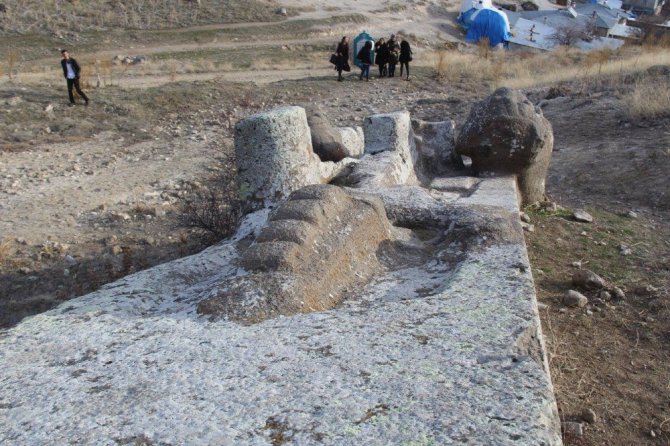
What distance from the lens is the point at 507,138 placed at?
569cm

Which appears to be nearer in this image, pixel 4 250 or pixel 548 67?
pixel 4 250

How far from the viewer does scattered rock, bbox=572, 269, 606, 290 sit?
4.39 m

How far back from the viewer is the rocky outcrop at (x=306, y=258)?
110 inches

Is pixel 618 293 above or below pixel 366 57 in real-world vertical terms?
below

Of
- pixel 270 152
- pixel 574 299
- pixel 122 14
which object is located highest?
pixel 270 152

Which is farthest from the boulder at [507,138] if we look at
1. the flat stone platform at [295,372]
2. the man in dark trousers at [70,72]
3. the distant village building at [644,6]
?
the distant village building at [644,6]

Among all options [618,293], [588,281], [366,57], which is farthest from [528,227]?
[366,57]

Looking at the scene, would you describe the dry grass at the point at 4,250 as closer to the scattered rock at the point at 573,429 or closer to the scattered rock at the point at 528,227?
the scattered rock at the point at 528,227

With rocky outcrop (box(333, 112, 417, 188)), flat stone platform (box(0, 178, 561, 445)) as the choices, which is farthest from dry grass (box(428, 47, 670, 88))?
flat stone platform (box(0, 178, 561, 445))

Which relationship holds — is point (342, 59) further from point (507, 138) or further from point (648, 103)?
point (507, 138)

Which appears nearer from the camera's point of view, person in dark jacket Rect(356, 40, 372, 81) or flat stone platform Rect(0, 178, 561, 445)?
flat stone platform Rect(0, 178, 561, 445)

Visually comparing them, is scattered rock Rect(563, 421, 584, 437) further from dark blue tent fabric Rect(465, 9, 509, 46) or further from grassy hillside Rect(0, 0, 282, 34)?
dark blue tent fabric Rect(465, 9, 509, 46)

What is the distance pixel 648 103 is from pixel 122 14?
69.5ft

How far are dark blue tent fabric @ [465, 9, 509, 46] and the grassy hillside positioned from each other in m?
9.80
